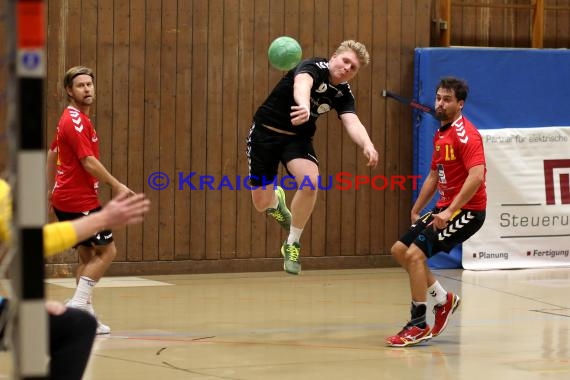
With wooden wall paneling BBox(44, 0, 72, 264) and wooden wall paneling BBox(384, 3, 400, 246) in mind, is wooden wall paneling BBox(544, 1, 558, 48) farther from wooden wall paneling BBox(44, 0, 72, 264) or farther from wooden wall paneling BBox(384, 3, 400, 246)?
wooden wall paneling BBox(44, 0, 72, 264)

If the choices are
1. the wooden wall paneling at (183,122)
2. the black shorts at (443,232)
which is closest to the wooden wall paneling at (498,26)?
the wooden wall paneling at (183,122)

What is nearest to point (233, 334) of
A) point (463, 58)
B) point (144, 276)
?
point (144, 276)

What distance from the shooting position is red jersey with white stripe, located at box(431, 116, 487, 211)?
312 inches

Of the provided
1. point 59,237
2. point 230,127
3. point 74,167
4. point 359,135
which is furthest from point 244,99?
point 59,237

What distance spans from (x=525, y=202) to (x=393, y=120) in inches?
73.5

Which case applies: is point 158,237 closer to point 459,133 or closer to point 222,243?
point 222,243

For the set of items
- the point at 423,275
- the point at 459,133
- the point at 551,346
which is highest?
the point at 459,133

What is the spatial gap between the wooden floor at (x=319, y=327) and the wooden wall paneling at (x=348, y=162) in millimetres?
424

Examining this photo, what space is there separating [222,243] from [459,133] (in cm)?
472

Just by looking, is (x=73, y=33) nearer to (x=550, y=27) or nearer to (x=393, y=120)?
(x=393, y=120)

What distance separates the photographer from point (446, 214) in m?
7.75

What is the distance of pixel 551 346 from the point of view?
779 cm

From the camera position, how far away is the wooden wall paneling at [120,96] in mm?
11523

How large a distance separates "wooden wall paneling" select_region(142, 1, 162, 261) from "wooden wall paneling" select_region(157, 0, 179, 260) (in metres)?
0.04
